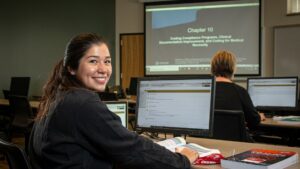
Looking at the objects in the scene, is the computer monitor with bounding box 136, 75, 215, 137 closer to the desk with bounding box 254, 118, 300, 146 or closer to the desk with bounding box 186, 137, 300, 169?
the desk with bounding box 186, 137, 300, 169

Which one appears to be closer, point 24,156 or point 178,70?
point 24,156

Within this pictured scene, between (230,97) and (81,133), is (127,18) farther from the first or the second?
(81,133)

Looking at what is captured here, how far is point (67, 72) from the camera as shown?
160cm

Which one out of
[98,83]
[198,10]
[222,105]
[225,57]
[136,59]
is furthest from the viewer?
[136,59]

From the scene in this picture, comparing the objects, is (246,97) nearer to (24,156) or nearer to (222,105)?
(222,105)

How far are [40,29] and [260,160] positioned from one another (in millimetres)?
6818

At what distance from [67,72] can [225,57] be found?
6.42 ft

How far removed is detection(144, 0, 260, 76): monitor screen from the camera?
22.1ft

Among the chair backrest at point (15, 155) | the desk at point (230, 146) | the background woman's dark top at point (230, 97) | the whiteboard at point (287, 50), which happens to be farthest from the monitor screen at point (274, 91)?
the chair backrest at point (15, 155)

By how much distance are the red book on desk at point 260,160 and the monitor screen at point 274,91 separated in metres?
2.41

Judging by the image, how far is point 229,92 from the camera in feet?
10.0

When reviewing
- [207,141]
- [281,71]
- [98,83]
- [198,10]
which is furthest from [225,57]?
[198,10]

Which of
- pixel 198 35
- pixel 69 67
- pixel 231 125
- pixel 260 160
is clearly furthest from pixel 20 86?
pixel 260 160

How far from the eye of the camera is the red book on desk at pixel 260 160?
5.55 feet
